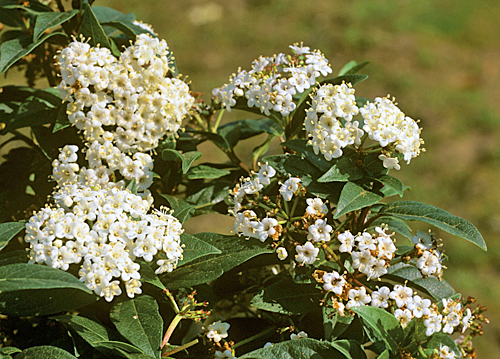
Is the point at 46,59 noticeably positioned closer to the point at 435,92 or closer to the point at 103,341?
the point at 103,341

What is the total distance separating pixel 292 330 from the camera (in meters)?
1.61

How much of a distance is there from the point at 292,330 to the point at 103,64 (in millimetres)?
1083

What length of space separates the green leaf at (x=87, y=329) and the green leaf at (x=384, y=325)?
693 mm

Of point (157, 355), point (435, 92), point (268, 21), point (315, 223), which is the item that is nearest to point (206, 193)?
point (315, 223)

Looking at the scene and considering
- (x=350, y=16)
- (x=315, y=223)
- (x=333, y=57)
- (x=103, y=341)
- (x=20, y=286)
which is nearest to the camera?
(x=20, y=286)

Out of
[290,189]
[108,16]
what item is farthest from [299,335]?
[108,16]

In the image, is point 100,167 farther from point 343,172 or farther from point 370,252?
point 370,252

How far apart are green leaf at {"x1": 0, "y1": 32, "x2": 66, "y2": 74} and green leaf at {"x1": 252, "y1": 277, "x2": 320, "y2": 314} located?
115cm

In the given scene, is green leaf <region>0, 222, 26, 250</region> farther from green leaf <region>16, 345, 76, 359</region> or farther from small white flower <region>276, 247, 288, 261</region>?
small white flower <region>276, 247, 288, 261</region>

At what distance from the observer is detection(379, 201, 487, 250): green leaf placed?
154 centimetres

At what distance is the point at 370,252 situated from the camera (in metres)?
1.50

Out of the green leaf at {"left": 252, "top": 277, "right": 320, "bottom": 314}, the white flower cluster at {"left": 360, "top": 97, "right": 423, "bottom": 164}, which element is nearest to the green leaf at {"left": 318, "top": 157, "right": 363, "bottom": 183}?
the white flower cluster at {"left": 360, "top": 97, "right": 423, "bottom": 164}

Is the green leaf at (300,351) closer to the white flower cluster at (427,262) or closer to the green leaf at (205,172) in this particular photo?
the white flower cluster at (427,262)

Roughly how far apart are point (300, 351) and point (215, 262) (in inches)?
14.7
